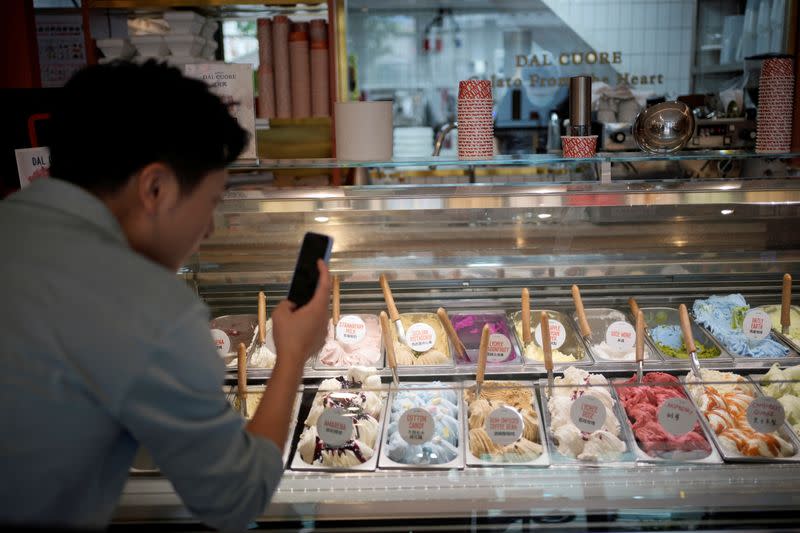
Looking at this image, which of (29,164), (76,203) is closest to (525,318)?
(76,203)

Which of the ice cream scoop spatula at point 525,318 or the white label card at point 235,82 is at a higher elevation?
the white label card at point 235,82

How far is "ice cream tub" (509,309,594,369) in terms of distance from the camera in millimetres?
2568

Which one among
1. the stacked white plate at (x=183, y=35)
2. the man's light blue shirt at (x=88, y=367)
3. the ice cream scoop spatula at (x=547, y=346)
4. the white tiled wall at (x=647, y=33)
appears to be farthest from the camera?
the white tiled wall at (x=647, y=33)

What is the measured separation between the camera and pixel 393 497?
1956 millimetres

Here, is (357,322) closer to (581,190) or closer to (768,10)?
(581,190)

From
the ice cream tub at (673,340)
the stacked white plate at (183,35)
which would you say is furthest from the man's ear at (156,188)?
the stacked white plate at (183,35)

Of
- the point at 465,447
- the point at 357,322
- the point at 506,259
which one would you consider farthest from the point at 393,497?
the point at 506,259

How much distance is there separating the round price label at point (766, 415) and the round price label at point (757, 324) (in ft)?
1.78

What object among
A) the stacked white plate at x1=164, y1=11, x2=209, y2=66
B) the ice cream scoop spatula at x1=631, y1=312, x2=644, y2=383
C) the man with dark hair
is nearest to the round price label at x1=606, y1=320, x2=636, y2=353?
the ice cream scoop spatula at x1=631, y1=312, x2=644, y2=383

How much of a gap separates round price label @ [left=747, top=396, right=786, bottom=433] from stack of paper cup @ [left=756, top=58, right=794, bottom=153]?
0.87 m

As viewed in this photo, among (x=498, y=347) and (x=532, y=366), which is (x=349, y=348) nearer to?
(x=498, y=347)

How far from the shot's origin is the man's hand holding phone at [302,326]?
56.3 inches

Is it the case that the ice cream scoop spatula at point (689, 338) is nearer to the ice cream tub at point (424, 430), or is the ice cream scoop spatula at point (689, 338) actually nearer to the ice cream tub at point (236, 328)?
the ice cream tub at point (424, 430)

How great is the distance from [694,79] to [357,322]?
208 inches
